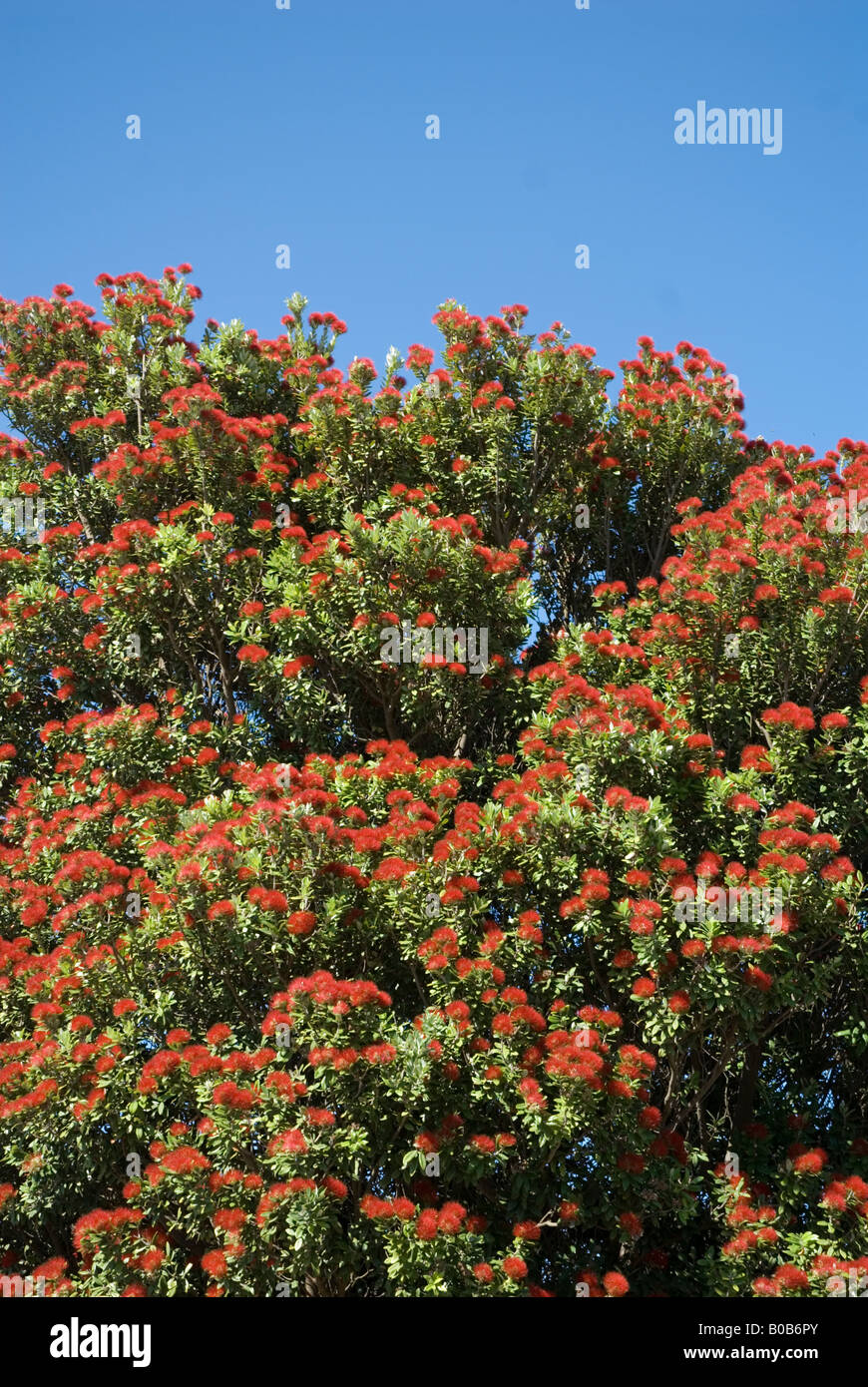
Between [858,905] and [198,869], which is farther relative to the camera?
[858,905]

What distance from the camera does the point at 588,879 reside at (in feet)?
26.6

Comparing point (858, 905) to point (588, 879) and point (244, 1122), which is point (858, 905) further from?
point (244, 1122)

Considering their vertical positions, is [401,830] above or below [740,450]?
below

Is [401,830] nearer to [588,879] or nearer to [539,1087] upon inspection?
[588,879]

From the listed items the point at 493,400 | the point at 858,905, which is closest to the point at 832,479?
the point at 493,400

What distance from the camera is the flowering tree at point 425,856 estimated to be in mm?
7695

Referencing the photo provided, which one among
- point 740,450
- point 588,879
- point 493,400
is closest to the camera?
point 588,879

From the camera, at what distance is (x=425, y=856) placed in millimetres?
8258

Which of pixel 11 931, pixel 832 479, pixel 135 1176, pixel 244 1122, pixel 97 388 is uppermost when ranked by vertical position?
pixel 97 388

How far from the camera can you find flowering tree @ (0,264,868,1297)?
25.2 ft

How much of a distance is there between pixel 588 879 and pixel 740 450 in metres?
6.67

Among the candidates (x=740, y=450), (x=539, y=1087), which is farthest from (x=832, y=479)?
(x=539, y=1087)
